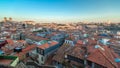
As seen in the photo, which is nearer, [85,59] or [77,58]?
[85,59]

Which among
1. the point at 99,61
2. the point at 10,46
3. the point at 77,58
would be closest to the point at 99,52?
the point at 99,61

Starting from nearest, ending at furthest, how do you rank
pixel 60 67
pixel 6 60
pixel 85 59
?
1. pixel 6 60
2. pixel 85 59
3. pixel 60 67

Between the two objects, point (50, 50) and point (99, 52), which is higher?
point (99, 52)

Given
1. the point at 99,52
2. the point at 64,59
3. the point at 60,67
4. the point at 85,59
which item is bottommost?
the point at 60,67

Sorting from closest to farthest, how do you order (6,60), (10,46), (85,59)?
(6,60)
(85,59)
(10,46)

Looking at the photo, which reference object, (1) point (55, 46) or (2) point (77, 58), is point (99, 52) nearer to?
(2) point (77, 58)

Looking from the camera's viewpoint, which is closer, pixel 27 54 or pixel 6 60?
pixel 6 60

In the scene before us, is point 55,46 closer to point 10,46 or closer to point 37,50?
point 37,50

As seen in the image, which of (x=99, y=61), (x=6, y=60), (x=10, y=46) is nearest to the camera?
(x=6, y=60)

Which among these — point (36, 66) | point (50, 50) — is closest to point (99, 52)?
point (36, 66)
